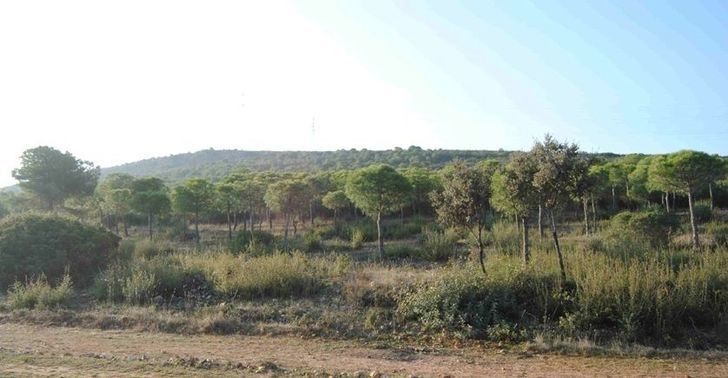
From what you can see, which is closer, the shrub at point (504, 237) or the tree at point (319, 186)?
the shrub at point (504, 237)

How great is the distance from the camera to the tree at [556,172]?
428 inches

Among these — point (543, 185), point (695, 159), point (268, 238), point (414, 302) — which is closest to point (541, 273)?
point (543, 185)

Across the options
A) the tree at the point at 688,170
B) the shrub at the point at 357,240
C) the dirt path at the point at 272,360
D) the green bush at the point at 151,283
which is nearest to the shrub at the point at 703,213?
the tree at the point at 688,170

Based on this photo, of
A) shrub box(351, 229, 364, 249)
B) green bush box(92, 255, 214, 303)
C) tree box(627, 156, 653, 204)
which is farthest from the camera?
tree box(627, 156, 653, 204)

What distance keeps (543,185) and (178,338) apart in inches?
300

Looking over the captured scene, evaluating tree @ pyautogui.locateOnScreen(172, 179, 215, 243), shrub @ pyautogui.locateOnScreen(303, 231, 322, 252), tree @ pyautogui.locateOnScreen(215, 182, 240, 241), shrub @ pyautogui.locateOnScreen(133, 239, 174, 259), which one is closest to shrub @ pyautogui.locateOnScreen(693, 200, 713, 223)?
shrub @ pyautogui.locateOnScreen(303, 231, 322, 252)

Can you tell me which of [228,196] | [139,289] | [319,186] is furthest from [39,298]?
[319,186]

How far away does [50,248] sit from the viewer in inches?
606

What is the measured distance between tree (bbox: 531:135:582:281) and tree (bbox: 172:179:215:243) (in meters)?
19.4

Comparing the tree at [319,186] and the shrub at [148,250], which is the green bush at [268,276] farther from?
the tree at [319,186]

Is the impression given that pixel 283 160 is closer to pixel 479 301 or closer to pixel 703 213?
pixel 703 213

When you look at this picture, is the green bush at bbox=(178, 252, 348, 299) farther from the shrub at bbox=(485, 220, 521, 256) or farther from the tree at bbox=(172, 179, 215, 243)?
the tree at bbox=(172, 179, 215, 243)

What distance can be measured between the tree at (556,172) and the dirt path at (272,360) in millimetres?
3247

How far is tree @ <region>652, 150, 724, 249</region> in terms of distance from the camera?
17.9m
